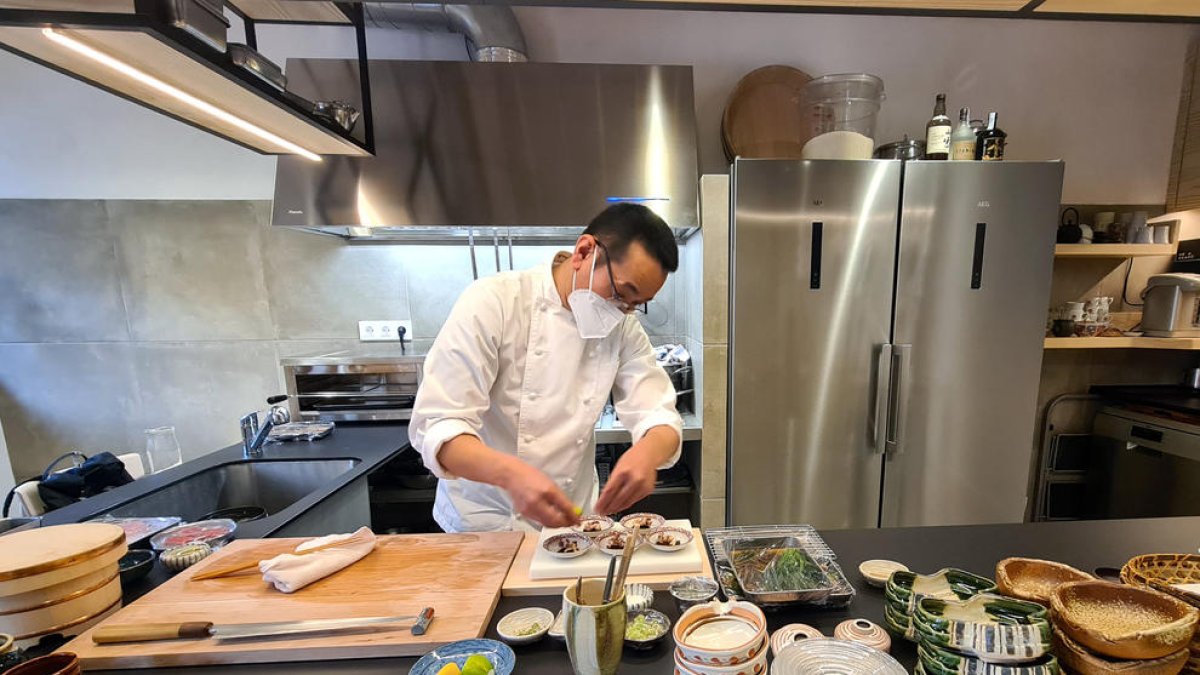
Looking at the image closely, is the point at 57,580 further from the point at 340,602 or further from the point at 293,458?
the point at 293,458

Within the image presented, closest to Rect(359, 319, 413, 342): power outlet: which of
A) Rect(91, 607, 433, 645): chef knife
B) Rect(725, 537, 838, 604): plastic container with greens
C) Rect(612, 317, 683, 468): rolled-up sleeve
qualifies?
Rect(612, 317, 683, 468): rolled-up sleeve

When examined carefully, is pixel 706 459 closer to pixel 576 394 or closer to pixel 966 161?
pixel 576 394

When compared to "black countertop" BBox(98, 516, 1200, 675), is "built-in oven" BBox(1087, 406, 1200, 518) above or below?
below

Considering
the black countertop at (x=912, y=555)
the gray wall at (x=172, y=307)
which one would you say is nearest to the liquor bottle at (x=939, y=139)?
the gray wall at (x=172, y=307)

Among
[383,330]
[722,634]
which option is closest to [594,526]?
[722,634]

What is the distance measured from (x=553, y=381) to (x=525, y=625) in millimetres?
577

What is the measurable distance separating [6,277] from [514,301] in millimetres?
2918

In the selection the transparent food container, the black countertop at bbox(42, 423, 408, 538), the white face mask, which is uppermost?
the transparent food container

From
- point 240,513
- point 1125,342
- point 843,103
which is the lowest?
point 240,513

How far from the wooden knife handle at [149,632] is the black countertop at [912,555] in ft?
0.15

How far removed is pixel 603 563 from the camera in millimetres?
905

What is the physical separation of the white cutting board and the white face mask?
0.51m

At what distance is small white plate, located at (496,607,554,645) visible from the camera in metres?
0.71

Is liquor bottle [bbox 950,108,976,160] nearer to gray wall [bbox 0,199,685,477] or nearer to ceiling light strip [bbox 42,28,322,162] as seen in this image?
gray wall [bbox 0,199,685,477]
